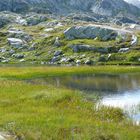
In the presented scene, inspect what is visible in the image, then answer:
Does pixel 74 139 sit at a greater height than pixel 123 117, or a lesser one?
greater

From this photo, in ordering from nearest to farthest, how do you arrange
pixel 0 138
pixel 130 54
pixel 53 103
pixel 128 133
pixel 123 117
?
pixel 0 138 → pixel 128 133 → pixel 123 117 → pixel 53 103 → pixel 130 54

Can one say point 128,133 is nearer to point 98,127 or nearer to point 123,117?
point 98,127

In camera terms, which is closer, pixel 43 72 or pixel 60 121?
pixel 60 121

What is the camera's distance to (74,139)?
22.9 metres

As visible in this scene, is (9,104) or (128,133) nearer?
(128,133)

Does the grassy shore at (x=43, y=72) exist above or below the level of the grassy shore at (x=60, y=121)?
below

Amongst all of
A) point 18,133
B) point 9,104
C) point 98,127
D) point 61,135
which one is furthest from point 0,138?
point 9,104

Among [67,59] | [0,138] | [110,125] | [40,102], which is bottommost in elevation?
[67,59]

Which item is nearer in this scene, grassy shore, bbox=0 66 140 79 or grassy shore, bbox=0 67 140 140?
grassy shore, bbox=0 67 140 140

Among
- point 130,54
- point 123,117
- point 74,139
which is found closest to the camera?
point 74,139

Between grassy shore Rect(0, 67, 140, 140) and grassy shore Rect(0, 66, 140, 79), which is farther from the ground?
grassy shore Rect(0, 67, 140, 140)

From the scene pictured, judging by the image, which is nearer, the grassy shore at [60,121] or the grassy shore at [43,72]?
the grassy shore at [60,121]

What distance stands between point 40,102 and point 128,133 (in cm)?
1539

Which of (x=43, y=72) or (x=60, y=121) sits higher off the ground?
(x=60, y=121)
